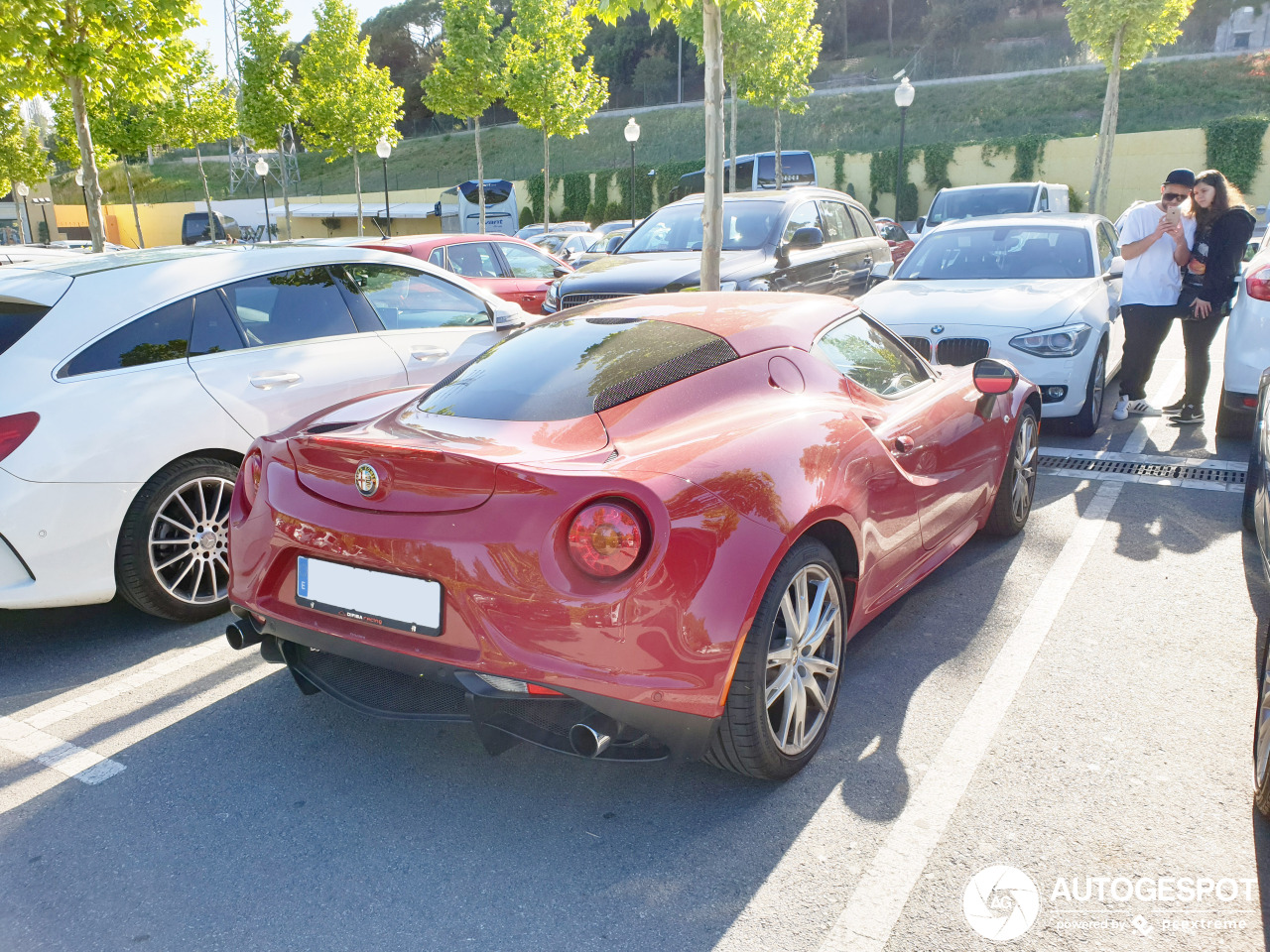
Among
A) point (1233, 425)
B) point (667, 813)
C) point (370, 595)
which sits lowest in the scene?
point (667, 813)

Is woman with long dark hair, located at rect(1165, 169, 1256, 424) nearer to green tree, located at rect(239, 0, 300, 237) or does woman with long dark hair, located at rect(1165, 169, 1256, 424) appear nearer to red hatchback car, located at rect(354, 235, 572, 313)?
red hatchback car, located at rect(354, 235, 572, 313)

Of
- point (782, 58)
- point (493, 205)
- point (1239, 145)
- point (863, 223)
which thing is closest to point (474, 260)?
point (863, 223)

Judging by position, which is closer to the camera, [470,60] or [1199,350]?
[1199,350]

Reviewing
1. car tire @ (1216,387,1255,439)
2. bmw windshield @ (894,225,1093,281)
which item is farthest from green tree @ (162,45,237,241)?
car tire @ (1216,387,1255,439)

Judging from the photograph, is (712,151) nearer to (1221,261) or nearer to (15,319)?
(1221,261)

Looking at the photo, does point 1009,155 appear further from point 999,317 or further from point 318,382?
point 318,382

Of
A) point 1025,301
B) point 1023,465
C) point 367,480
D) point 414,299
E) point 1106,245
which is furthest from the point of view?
point 1106,245

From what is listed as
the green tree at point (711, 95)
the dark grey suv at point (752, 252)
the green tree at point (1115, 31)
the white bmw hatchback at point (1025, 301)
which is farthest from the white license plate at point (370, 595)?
the green tree at point (1115, 31)

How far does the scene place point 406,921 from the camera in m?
2.33

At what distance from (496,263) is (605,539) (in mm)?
8757

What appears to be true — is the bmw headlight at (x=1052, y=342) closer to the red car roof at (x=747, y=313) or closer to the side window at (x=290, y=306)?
the red car roof at (x=747, y=313)

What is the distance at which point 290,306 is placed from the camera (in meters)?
4.81

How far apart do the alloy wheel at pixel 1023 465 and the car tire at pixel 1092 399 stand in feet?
6.44

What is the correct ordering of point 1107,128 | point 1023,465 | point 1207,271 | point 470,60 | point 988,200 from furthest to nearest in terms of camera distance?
point 470,60 → point 1107,128 → point 988,200 → point 1207,271 → point 1023,465
